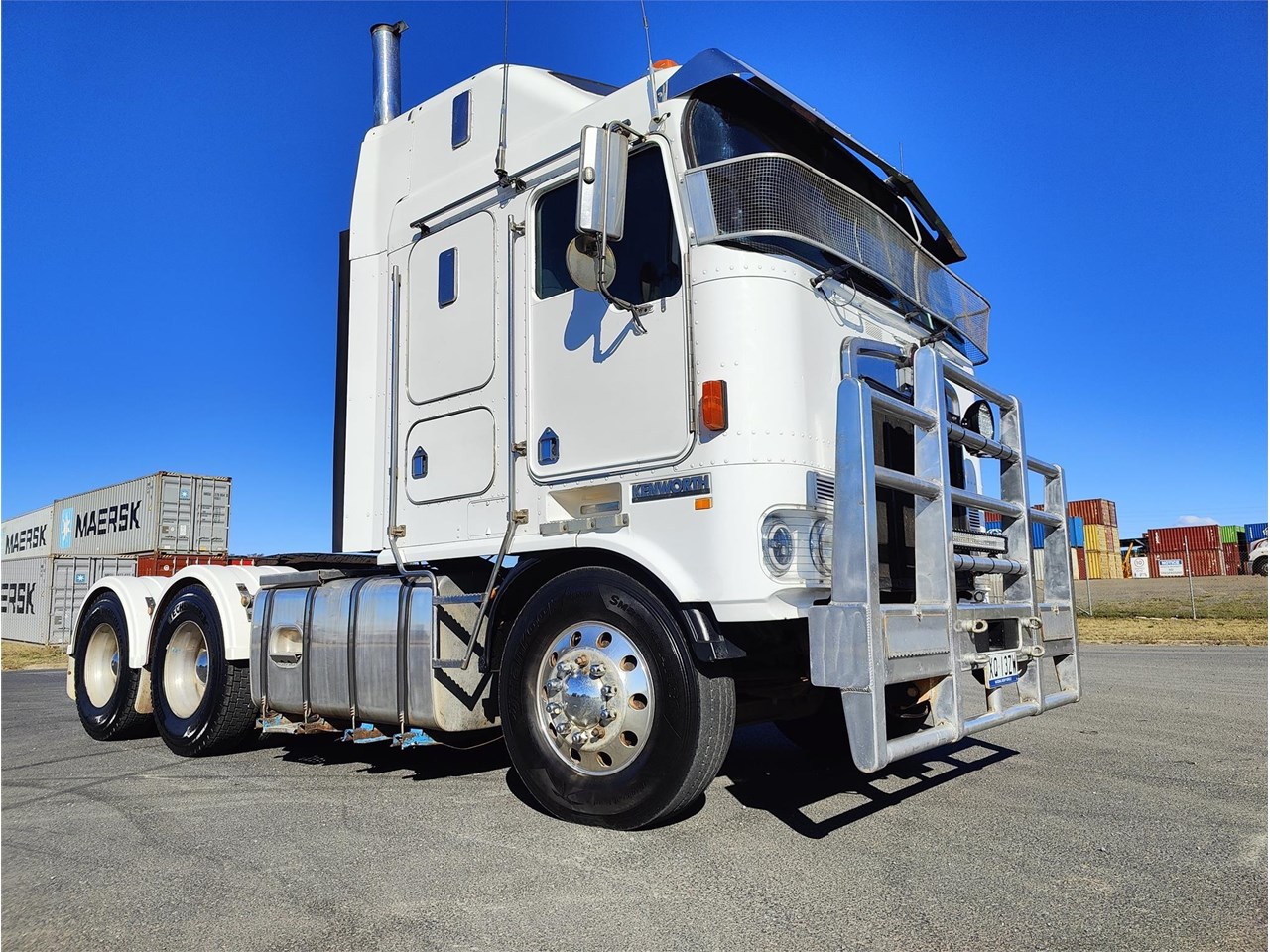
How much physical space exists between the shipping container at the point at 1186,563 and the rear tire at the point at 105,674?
52238mm

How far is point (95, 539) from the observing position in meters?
27.2

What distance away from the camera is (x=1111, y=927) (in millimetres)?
2943

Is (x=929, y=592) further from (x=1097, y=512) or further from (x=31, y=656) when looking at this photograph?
(x=1097, y=512)

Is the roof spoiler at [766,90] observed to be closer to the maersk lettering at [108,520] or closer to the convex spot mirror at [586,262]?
the convex spot mirror at [586,262]

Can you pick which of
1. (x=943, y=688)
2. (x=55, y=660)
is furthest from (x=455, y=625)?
(x=55, y=660)

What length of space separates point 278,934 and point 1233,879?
3.30 meters

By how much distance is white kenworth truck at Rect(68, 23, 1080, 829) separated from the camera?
3846 mm

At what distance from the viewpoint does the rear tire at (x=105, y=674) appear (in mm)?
7277

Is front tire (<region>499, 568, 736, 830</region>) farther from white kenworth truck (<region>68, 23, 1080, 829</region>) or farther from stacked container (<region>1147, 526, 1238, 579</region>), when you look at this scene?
stacked container (<region>1147, 526, 1238, 579</region>)

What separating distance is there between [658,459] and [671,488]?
6.3 inches

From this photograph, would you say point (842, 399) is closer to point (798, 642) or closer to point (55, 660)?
point (798, 642)

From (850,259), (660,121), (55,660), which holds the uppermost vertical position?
(660,121)

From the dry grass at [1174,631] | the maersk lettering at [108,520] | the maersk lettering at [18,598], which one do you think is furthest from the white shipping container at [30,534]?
the dry grass at [1174,631]

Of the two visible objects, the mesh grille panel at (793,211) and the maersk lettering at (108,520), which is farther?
the maersk lettering at (108,520)
